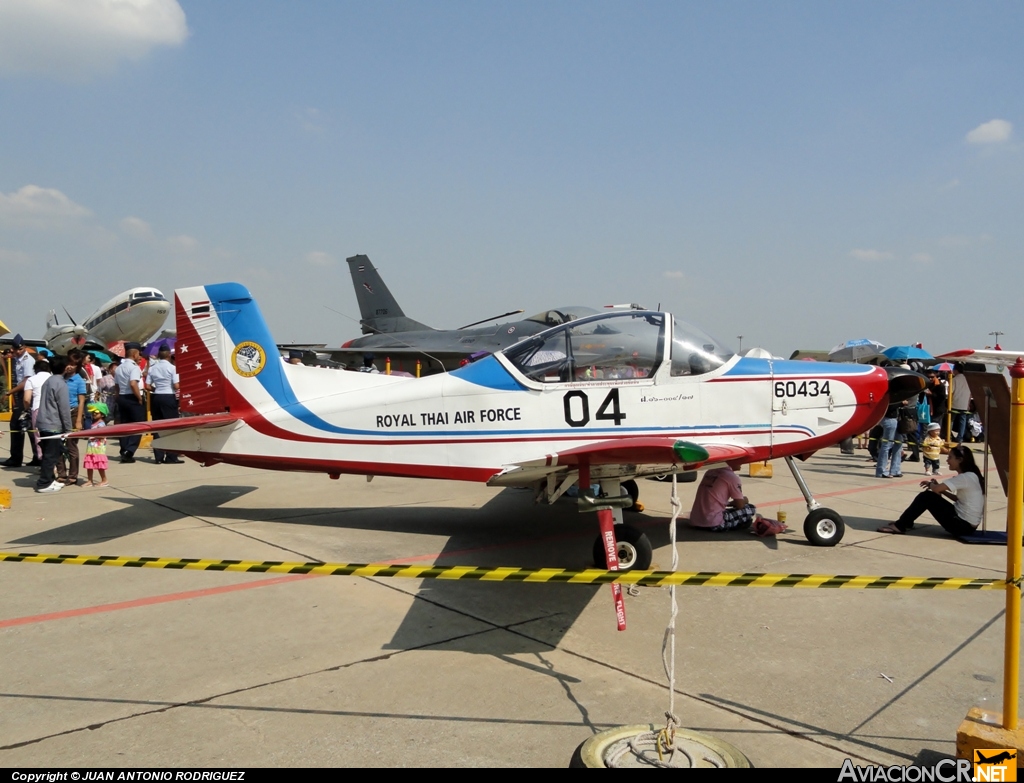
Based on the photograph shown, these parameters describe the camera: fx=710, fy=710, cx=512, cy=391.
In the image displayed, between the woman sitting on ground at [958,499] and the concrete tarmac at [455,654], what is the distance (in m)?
0.27

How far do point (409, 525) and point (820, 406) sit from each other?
415 cm

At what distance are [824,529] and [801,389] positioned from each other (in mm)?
1427

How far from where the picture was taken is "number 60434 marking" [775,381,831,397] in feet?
19.9

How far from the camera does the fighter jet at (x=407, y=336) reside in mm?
22094

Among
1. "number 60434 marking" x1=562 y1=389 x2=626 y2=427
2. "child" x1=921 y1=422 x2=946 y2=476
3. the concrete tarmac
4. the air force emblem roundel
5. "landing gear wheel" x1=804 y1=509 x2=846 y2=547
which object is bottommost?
the concrete tarmac

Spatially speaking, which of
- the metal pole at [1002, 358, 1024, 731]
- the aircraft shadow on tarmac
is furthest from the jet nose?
the metal pole at [1002, 358, 1024, 731]

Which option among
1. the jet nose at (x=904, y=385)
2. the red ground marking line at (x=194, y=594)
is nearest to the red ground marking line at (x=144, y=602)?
the red ground marking line at (x=194, y=594)

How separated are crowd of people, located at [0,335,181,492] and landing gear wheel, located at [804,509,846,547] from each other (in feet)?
21.5

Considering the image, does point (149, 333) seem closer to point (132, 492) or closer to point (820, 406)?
point (132, 492)

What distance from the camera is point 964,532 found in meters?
6.88

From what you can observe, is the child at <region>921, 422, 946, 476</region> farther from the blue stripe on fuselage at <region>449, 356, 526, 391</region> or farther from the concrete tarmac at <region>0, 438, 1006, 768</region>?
the blue stripe on fuselage at <region>449, 356, 526, 391</region>

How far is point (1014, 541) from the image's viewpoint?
2.78m

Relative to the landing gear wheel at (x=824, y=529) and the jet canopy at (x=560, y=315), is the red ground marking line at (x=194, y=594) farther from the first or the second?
the jet canopy at (x=560, y=315)

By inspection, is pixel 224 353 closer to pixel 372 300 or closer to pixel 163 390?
pixel 163 390
